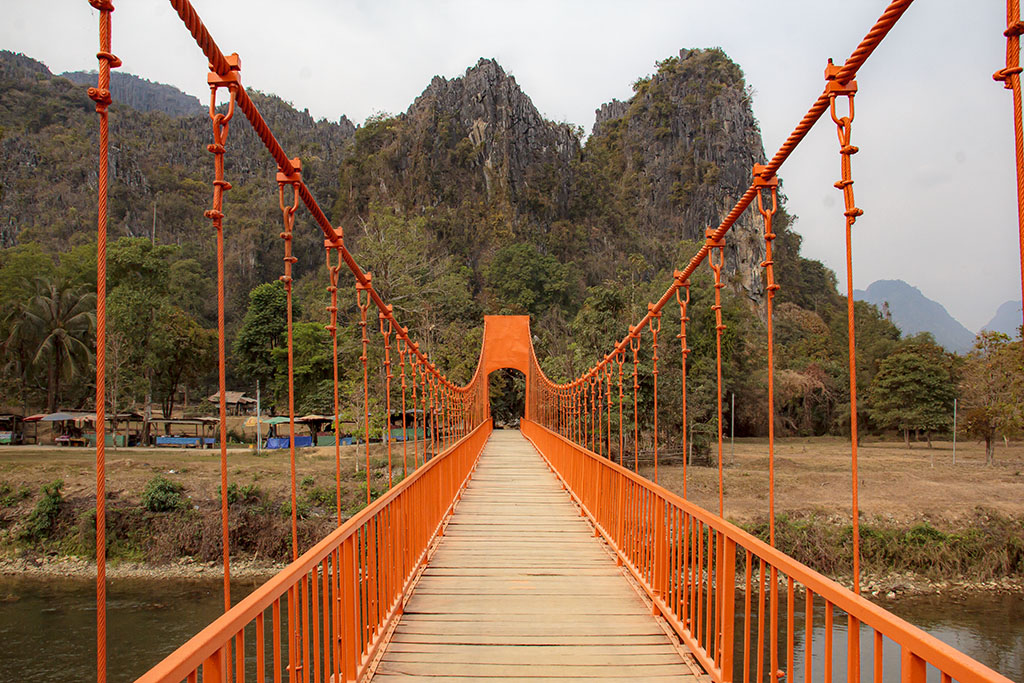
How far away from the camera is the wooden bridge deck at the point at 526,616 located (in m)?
3.14

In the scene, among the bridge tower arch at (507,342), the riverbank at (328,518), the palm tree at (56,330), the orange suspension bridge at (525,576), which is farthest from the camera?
the palm tree at (56,330)

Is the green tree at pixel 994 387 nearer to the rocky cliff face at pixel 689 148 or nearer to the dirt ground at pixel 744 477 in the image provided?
the dirt ground at pixel 744 477

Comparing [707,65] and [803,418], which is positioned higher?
[707,65]

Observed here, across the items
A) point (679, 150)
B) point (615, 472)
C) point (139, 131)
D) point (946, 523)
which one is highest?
point (139, 131)

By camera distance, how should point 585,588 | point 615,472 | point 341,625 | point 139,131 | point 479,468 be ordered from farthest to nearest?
1. point 139,131
2. point 479,468
3. point 615,472
4. point 585,588
5. point 341,625

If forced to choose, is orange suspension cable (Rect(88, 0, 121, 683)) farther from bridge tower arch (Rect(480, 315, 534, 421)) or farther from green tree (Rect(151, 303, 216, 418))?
green tree (Rect(151, 303, 216, 418))

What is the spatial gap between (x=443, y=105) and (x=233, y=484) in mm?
38232

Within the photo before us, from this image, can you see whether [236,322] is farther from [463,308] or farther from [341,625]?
[341,625]

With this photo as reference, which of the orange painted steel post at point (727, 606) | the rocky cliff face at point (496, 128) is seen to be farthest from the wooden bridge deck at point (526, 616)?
the rocky cliff face at point (496, 128)

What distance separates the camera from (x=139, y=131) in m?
72.0

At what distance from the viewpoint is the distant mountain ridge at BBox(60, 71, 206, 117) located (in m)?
129

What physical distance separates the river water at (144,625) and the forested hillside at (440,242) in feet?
27.9

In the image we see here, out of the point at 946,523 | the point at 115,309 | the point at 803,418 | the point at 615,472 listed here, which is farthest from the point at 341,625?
the point at 803,418

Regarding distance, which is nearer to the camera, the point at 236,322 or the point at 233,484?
the point at 233,484
